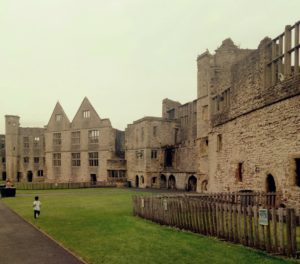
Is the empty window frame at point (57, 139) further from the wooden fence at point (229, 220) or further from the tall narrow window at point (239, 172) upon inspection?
the wooden fence at point (229, 220)

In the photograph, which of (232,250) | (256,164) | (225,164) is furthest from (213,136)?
(232,250)

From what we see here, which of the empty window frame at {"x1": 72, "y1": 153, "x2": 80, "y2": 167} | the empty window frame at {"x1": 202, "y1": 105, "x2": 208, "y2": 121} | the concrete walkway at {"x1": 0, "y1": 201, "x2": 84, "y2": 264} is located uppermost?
the empty window frame at {"x1": 202, "y1": 105, "x2": 208, "y2": 121}

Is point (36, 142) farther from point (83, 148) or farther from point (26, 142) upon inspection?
point (83, 148)

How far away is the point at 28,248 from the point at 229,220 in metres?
6.67

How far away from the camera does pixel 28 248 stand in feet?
37.1

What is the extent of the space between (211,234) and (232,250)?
7.09 ft

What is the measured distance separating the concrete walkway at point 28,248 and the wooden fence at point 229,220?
4.98m

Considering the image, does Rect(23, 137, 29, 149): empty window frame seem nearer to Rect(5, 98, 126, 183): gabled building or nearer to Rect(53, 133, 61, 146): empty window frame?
Rect(5, 98, 126, 183): gabled building

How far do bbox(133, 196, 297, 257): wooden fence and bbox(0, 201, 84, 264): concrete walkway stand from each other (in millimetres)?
4979

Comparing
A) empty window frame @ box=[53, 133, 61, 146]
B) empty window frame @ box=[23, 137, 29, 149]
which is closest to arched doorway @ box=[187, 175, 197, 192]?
empty window frame @ box=[53, 133, 61, 146]

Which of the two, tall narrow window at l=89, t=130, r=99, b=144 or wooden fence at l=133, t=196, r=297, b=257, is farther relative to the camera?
tall narrow window at l=89, t=130, r=99, b=144

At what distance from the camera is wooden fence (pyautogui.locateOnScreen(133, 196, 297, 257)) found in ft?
31.6

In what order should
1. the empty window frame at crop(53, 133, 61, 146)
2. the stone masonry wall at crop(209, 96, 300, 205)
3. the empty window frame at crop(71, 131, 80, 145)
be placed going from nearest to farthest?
the stone masonry wall at crop(209, 96, 300, 205) < the empty window frame at crop(71, 131, 80, 145) < the empty window frame at crop(53, 133, 61, 146)

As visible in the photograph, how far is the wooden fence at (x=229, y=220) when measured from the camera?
31.6 ft
